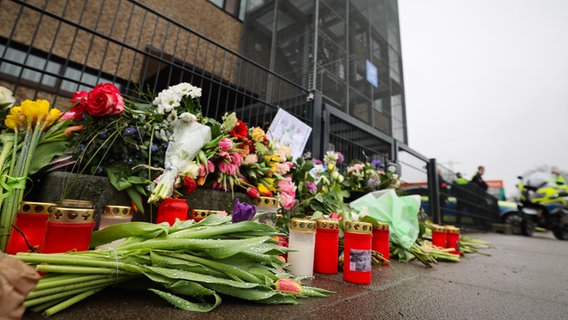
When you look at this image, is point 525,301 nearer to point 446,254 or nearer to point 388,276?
point 388,276

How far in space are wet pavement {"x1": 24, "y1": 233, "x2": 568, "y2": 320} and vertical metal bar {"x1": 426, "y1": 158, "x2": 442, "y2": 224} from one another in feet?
12.0

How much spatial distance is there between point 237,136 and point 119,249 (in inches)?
48.5

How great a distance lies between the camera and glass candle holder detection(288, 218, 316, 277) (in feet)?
4.24

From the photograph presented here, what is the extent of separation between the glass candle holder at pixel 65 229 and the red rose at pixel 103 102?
28.1 inches

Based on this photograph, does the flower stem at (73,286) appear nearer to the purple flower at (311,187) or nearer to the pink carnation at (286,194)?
the pink carnation at (286,194)

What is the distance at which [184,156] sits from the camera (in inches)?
60.5

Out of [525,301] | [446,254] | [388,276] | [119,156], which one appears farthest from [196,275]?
[446,254]

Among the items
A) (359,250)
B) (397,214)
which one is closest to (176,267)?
(359,250)

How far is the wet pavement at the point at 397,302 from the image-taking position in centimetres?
77

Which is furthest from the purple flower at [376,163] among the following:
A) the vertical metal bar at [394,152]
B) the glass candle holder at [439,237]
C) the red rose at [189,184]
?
the red rose at [189,184]

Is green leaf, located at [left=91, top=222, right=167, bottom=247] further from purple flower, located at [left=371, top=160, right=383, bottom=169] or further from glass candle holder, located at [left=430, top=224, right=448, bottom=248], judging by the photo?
purple flower, located at [left=371, top=160, right=383, bottom=169]

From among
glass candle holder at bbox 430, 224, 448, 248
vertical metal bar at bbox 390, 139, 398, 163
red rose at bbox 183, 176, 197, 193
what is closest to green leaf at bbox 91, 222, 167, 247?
red rose at bbox 183, 176, 197, 193

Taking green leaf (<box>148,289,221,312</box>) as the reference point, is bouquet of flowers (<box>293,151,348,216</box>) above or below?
above

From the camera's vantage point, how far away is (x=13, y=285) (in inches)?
21.3
